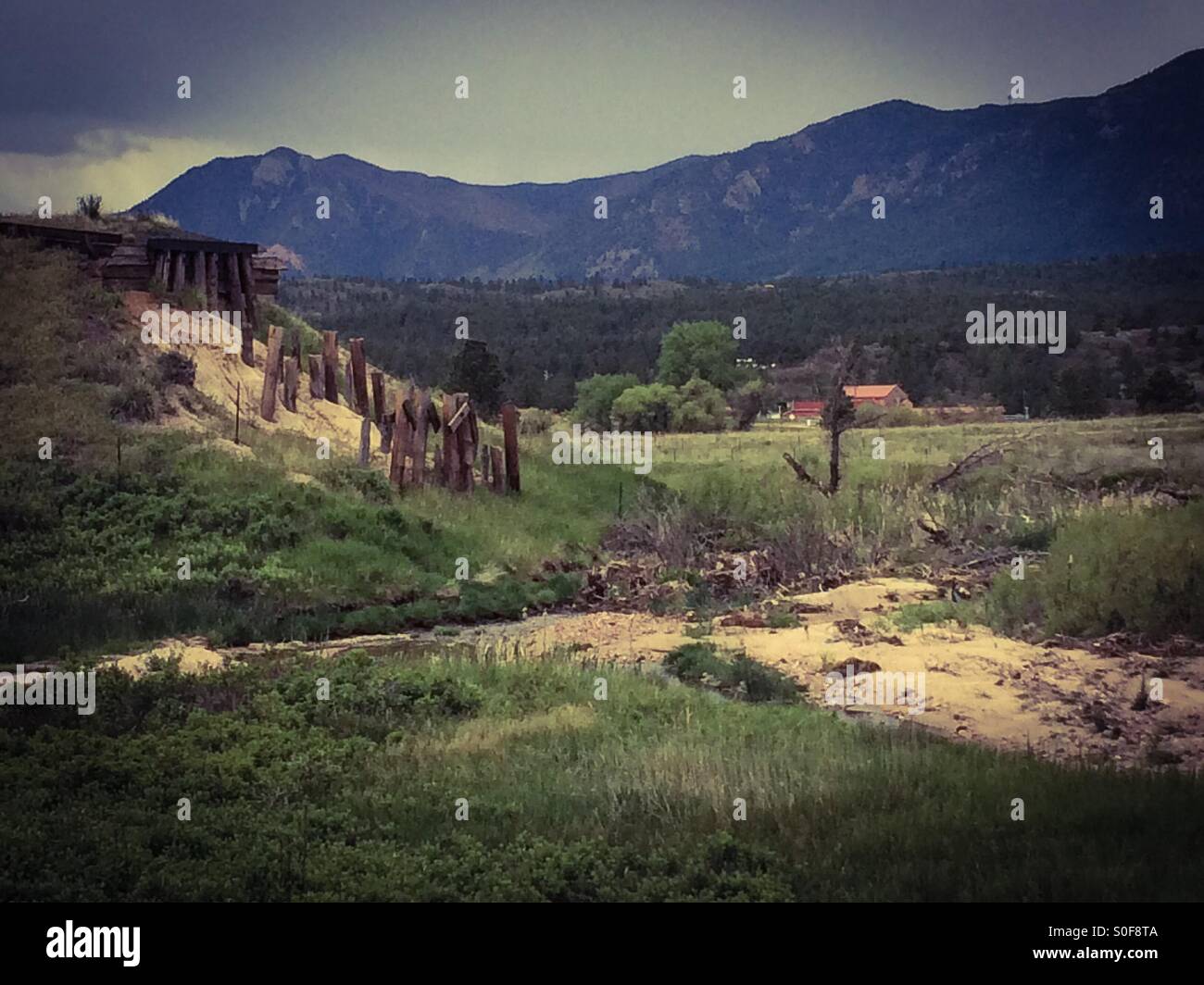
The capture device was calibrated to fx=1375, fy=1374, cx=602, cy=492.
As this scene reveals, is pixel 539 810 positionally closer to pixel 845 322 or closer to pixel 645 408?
pixel 645 408

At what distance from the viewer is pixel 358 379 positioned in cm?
1952

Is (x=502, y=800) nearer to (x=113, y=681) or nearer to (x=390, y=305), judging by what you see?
(x=113, y=681)

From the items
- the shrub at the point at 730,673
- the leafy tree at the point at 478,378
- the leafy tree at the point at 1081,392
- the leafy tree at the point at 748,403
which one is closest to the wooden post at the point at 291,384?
the shrub at the point at 730,673

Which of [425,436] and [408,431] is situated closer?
[408,431]

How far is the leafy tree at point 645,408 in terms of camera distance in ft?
110

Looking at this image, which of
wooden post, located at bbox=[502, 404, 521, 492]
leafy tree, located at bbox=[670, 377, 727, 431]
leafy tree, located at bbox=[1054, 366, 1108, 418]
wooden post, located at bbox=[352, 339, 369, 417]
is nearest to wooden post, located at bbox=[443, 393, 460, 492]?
wooden post, located at bbox=[502, 404, 521, 492]

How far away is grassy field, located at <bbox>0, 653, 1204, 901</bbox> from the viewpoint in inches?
233

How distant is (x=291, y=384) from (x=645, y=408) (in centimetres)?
1620

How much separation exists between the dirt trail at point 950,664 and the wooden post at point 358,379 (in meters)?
6.58

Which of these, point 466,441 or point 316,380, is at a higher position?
point 316,380

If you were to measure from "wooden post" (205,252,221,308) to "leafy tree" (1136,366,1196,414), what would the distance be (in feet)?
41.5

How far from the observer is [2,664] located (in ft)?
33.3

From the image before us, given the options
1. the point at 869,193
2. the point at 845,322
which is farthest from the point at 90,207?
the point at 845,322

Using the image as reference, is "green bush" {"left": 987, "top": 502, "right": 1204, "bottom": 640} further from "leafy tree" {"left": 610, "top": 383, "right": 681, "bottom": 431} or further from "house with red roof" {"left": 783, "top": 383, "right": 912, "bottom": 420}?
"leafy tree" {"left": 610, "top": 383, "right": 681, "bottom": 431}
